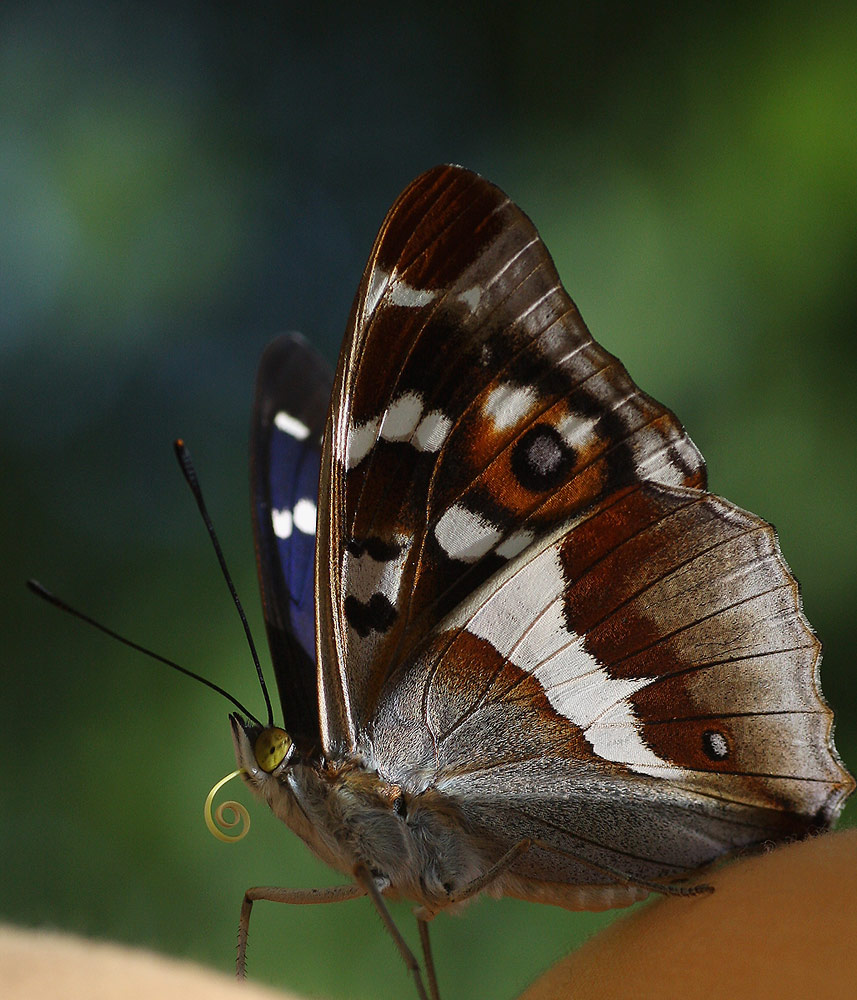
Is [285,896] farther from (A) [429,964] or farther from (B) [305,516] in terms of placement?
(B) [305,516]

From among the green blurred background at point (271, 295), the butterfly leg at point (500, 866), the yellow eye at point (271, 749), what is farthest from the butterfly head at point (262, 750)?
the green blurred background at point (271, 295)

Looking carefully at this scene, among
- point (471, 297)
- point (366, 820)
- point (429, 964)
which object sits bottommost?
point (429, 964)

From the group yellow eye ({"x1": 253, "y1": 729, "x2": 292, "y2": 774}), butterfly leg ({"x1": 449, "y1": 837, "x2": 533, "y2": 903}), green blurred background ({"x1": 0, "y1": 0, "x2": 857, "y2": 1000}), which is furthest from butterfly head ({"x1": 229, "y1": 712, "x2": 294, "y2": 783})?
green blurred background ({"x1": 0, "y1": 0, "x2": 857, "y2": 1000})

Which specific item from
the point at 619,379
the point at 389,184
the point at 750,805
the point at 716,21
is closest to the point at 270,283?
the point at 389,184

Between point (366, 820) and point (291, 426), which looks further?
point (291, 426)

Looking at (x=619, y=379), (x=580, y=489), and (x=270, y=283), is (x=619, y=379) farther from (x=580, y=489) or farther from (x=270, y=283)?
(x=270, y=283)

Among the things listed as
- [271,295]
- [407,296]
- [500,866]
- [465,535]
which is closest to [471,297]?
[407,296]

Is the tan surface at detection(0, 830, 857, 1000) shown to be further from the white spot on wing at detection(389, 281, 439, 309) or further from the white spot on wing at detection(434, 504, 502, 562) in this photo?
the white spot on wing at detection(389, 281, 439, 309)
